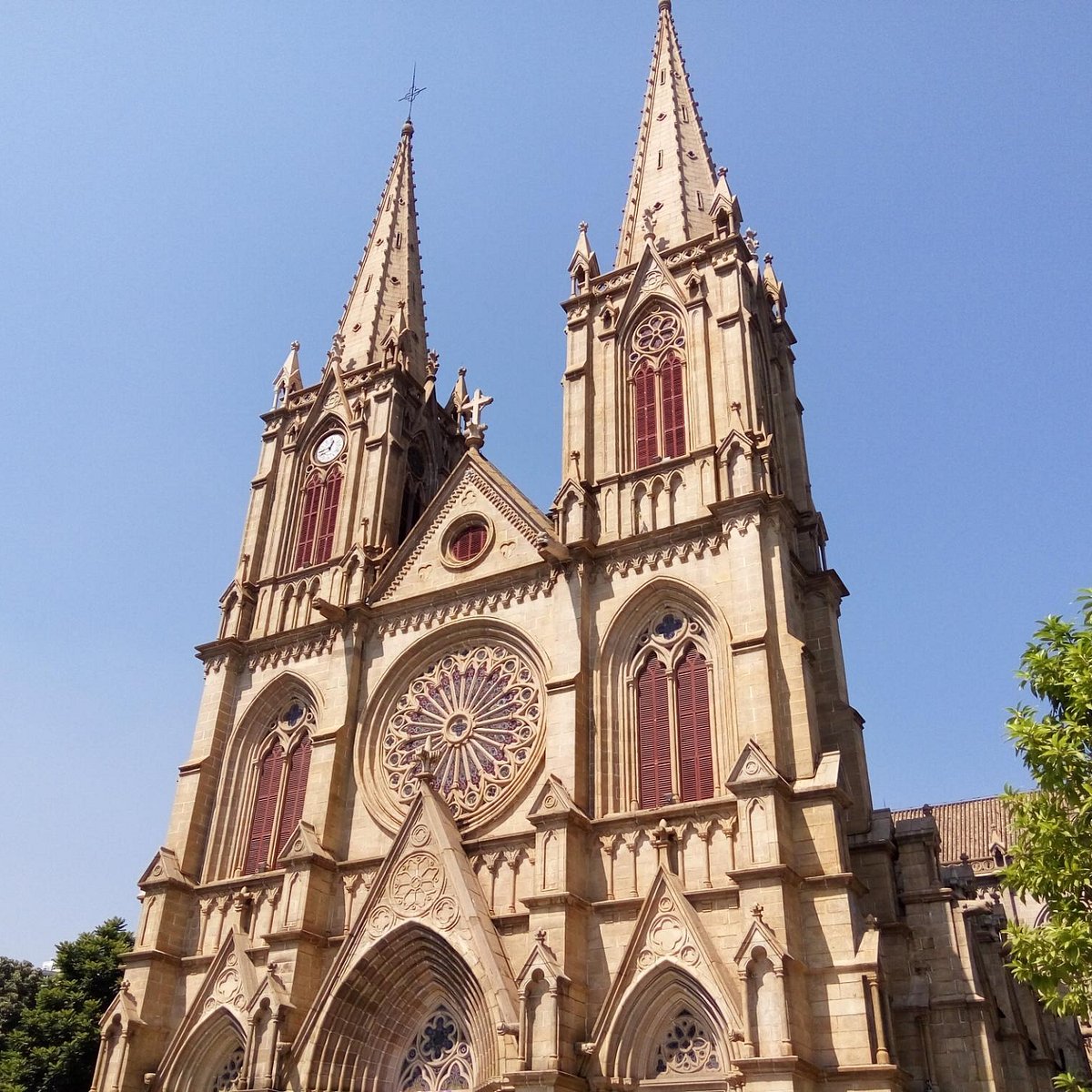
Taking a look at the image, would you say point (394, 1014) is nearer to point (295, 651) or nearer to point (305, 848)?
point (305, 848)

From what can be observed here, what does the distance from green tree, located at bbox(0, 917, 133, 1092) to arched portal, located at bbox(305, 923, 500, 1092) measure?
9.62 meters

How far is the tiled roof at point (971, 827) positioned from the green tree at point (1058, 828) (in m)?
29.5

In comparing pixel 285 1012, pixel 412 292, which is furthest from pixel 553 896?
pixel 412 292

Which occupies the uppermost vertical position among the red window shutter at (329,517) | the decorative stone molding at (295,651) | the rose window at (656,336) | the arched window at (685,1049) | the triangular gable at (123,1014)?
the rose window at (656,336)

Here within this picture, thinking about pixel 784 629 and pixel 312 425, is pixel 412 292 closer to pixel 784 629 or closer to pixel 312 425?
pixel 312 425

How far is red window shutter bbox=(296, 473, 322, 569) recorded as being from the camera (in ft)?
106

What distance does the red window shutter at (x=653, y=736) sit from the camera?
22.5 meters

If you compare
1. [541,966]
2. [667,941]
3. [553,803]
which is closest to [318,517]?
[553,803]

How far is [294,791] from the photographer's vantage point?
1093 inches

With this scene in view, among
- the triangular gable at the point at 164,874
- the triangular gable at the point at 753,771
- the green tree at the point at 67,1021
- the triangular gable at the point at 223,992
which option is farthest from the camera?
the green tree at the point at 67,1021

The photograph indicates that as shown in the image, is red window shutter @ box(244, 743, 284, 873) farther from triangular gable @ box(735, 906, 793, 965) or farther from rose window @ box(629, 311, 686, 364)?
rose window @ box(629, 311, 686, 364)

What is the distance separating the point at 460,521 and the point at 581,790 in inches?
375

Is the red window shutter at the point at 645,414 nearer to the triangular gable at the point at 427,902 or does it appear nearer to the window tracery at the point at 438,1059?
the triangular gable at the point at 427,902

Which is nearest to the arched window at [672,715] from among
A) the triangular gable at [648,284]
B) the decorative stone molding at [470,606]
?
the decorative stone molding at [470,606]
